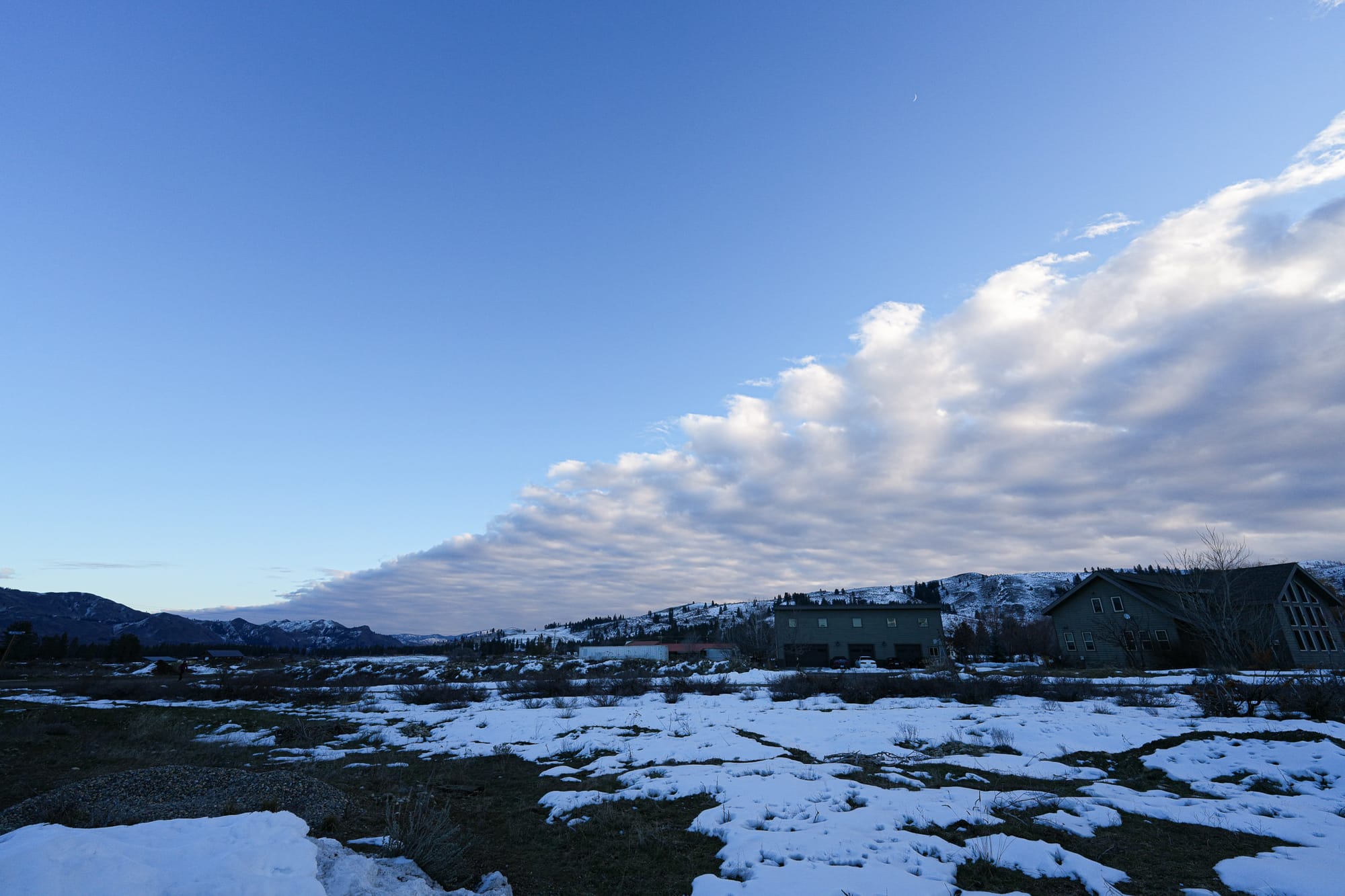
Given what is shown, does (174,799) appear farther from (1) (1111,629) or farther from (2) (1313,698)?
(1) (1111,629)

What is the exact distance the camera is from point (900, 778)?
11508mm

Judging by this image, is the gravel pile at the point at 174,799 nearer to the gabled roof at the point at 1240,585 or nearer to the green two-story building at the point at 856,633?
the gabled roof at the point at 1240,585

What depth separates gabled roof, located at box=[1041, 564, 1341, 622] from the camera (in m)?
39.3

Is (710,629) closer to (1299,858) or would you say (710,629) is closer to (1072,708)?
(1072,708)

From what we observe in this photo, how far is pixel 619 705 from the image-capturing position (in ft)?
81.1

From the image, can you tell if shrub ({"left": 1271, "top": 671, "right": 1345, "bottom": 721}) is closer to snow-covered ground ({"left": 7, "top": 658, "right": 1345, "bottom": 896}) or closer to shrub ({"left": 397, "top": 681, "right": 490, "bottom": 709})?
snow-covered ground ({"left": 7, "top": 658, "right": 1345, "bottom": 896})

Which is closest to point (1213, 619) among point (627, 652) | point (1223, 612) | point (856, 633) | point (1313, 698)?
point (1223, 612)

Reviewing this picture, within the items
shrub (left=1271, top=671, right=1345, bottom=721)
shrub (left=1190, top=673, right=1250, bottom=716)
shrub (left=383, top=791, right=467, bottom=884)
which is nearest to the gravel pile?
shrub (left=383, top=791, right=467, bottom=884)

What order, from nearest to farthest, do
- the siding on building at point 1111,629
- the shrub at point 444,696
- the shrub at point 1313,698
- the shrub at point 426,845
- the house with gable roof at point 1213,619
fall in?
the shrub at point 426,845 → the shrub at point 1313,698 → the shrub at point 444,696 → the house with gable roof at point 1213,619 → the siding on building at point 1111,629

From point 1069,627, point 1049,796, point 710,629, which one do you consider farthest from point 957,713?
point 710,629

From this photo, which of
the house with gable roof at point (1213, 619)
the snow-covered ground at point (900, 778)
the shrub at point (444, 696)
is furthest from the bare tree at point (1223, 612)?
the shrub at point (444, 696)

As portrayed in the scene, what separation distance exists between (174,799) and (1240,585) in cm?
5733

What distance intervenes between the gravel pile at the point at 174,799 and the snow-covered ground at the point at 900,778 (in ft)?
6.80

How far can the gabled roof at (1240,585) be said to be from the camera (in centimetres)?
3931
